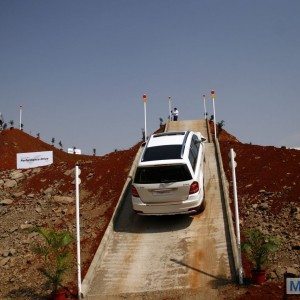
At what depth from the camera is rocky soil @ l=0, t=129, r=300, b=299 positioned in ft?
33.8

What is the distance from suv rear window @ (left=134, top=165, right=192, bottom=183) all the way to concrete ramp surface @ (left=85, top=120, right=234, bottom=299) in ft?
5.49

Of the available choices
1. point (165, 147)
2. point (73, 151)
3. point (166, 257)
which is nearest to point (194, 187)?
point (165, 147)

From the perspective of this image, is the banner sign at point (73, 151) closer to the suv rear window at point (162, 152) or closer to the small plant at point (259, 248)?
the suv rear window at point (162, 152)

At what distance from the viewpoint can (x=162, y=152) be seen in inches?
502

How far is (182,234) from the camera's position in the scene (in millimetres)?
11992

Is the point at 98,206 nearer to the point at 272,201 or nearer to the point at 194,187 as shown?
the point at 194,187

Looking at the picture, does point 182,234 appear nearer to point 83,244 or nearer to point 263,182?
point 83,244

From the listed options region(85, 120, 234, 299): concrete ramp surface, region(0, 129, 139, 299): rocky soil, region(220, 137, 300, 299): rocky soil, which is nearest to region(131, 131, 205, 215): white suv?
region(85, 120, 234, 299): concrete ramp surface

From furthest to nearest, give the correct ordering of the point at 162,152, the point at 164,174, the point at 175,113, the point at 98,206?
1. the point at 175,113
2. the point at 98,206
3. the point at 162,152
4. the point at 164,174

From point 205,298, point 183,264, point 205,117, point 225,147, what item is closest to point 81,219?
point 183,264

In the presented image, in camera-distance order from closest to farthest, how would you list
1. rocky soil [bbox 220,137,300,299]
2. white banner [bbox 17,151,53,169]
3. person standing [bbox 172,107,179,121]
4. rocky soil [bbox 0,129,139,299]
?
rocky soil [bbox 220,137,300,299] → rocky soil [bbox 0,129,139,299] → white banner [bbox 17,151,53,169] → person standing [bbox 172,107,179,121]

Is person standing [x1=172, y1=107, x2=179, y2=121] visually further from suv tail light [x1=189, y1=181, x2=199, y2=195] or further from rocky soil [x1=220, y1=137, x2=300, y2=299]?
suv tail light [x1=189, y1=181, x2=199, y2=195]

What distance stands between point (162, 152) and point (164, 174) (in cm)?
105

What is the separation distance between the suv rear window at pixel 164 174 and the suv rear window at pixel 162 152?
1.54ft
